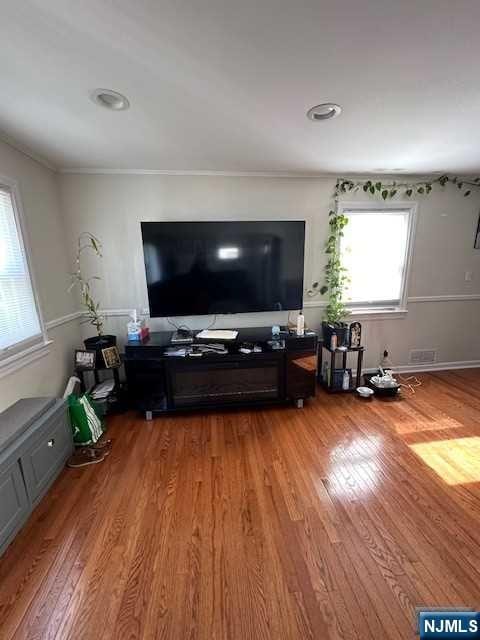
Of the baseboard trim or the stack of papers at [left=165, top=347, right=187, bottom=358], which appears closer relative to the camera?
the stack of papers at [left=165, top=347, right=187, bottom=358]

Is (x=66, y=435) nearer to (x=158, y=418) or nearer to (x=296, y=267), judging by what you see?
(x=158, y=418)

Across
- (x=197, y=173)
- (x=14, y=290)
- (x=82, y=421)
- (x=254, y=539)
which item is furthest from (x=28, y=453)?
(x=197, y=173)

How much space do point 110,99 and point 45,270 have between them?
4.75 feet

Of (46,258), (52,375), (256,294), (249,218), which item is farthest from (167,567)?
(249,218)

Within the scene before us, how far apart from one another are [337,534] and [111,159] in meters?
3.18

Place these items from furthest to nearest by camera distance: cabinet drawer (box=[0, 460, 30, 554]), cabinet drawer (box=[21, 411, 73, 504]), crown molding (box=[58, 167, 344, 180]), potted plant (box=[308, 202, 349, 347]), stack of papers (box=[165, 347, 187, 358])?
potted plant (box=[308, 202, 349, 347])
crown molding (box=[58, 167, 344, 180])
stack of papers (box=[165, 347, 187, 358])
cabinet drawer (box=[21, 411, 73, 504])
cabinet drawer (box=[0, 460, 30, 554])

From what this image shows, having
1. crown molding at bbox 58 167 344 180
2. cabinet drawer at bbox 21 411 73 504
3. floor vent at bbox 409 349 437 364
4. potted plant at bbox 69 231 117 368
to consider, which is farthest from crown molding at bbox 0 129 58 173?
floor vent at bbox 409 349 437 364

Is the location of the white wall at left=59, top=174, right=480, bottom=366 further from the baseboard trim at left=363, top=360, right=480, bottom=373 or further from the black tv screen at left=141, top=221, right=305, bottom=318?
the black tv screen at left=141, top=221, right=305, bottom=318

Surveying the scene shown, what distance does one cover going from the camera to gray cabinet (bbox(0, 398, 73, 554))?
140cm

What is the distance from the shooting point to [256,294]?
108 inches

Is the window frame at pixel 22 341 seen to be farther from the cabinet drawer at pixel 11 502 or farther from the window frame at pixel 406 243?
the window frame at pixel 406 243

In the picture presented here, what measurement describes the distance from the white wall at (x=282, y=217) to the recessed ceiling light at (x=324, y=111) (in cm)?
94

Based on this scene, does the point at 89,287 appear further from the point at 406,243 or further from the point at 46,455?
the point at 406,243

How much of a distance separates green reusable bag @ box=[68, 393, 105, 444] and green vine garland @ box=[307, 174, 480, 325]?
7.95 feet
